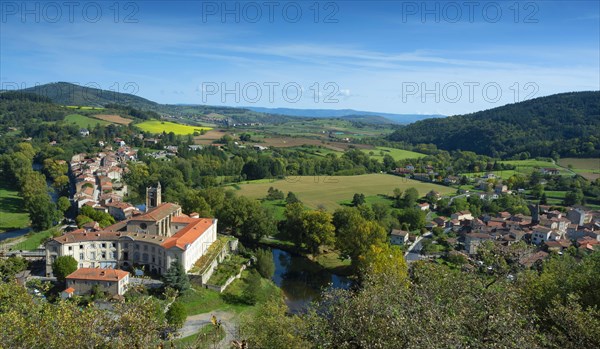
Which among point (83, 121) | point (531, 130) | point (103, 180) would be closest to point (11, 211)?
point (103, 180)

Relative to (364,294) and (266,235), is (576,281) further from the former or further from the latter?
(266,235)

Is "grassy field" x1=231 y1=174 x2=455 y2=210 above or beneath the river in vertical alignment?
above

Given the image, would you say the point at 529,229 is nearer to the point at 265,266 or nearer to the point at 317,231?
the point at 317,231

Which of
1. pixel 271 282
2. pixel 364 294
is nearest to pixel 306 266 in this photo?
pixel 271 282

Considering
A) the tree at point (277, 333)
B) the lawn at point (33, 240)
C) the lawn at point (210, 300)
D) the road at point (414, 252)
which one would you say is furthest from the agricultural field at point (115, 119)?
the tree at point (277, 333)

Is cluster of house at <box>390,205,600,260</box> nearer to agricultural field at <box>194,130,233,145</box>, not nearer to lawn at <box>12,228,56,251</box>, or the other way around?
lawn at <box>12,228,56,251</box>

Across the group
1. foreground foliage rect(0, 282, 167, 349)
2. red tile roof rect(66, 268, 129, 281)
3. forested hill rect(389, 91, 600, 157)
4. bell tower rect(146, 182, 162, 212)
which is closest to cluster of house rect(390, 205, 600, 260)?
bell tower rect(146, 182, 162, 212)
